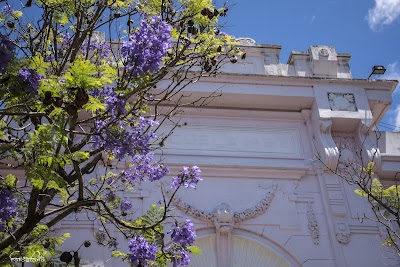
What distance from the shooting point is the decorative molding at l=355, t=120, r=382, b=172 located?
1021 centimetres

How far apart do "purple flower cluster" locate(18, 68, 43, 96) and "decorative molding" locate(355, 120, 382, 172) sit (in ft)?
24.0

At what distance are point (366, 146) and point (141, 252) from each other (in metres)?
6.32

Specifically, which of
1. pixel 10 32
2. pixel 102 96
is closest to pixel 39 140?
pixel 102 96

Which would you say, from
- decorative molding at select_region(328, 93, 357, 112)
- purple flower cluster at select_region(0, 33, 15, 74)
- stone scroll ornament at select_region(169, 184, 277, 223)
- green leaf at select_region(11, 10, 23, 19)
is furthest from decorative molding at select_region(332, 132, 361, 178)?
purple flower cluster at select_region(0, 33, 15, 74)

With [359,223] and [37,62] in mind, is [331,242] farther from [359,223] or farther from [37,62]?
[37,62]

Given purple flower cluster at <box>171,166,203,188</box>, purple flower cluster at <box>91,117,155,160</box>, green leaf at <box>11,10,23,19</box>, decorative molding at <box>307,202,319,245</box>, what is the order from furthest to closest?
decorative molding at <box>307,202,319,245</box>, green leaf at <box>11,10,23,19</box>, purple flower cluster at <box>171,166,203,188</box>, purple flower cluster at <box>91,117,155,160</box>

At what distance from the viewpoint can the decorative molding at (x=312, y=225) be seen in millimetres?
9336

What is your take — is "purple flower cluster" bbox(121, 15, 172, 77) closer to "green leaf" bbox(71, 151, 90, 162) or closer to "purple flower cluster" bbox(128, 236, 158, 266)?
"green leaf" bbox(71, 151, 90, 162)

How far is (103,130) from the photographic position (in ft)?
18.2

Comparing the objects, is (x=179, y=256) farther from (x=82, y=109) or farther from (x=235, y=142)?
A: (x=235, y=142)

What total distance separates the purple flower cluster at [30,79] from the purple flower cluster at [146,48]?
1.07 m

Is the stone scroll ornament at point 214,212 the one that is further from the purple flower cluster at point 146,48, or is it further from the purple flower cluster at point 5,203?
the purple flower cluster at point 5,203

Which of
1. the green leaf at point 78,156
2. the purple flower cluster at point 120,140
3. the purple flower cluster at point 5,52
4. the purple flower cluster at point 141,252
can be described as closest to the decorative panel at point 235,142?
the purple flower cluster at point 120,140

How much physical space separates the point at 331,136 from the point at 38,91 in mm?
7257
